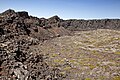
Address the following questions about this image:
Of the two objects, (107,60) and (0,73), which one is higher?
(0,73)

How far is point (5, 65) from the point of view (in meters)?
30.1

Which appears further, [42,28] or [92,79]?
[42,28]

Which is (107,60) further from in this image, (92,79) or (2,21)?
(2,21)

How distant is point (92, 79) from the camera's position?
30938 mm

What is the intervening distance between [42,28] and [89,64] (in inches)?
2425

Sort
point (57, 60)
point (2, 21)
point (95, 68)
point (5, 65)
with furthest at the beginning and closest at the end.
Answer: point (2, 21) < point (57, 60) < point (95, 68) < point (5, 65)

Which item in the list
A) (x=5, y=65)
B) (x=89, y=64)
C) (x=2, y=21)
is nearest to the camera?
(x=5, y=65)

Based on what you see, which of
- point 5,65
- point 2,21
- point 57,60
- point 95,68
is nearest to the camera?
point 5,65

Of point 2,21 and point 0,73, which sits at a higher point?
point 2,21

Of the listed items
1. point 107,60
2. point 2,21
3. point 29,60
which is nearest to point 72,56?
point 107,60

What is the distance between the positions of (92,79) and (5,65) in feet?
45.4

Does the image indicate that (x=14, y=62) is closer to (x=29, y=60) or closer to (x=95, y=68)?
(x=29, y=60)

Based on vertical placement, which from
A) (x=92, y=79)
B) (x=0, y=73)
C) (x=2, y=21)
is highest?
(x=2, y=21)

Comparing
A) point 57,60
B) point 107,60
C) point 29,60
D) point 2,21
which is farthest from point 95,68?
point 2,21
